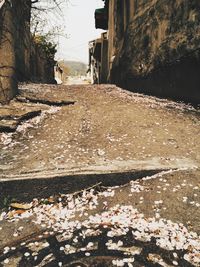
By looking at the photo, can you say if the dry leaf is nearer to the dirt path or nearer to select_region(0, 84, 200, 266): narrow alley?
select_region(0, 84, 200, 266): narrow alley

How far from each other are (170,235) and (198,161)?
6.06 ft

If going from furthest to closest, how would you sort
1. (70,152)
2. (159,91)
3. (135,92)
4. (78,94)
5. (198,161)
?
(135,92), (78,94), (159,91), (70,152), (198,161)

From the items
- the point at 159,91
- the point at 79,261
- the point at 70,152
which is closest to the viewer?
the point at 79,261

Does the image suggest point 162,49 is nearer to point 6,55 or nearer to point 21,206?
point 6,55

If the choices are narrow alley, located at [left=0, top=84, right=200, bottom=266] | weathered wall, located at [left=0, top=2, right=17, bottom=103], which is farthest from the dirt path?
weathered wall, located at [left=0, top=2, right=17, bottom=103]

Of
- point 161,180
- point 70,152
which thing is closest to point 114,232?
point 161,180

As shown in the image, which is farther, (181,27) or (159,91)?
(159,91)

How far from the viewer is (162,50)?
7938 mm

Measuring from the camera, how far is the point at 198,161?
464 centimetres

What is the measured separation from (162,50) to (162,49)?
0.10 feet

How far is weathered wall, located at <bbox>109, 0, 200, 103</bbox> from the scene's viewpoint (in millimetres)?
6691

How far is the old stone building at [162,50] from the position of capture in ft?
22.0

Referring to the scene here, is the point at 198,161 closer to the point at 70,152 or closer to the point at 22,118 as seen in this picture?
the point at 70,152

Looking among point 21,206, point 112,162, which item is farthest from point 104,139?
point 21,206
